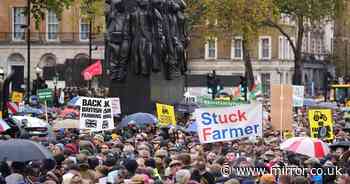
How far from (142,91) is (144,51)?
4.89 feet

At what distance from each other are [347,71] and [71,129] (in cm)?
7519

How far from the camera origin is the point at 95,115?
25.2 m

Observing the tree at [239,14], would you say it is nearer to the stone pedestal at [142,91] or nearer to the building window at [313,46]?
the stone pedestal at [142,91]

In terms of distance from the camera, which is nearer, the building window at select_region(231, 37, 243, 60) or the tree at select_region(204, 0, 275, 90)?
the tree at select_region(204, 0, 275, 90)

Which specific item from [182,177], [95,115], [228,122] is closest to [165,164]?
[228,122]

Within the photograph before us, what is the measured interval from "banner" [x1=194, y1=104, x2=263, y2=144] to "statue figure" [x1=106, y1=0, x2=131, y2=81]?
13610 millimetres

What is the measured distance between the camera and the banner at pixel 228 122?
2033cm

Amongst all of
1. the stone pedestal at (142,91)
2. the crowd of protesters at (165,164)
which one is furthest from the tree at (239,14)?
the crowd of protesters at (165,164)

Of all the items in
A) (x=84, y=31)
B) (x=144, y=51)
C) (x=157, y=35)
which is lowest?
(x=144, y=51)

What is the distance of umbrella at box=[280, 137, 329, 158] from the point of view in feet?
62.1

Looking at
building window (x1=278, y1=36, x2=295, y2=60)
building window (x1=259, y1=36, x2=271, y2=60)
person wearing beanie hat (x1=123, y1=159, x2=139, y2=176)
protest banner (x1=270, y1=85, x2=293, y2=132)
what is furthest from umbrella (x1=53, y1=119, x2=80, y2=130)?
building window (x1=278, y1=36, x2=295, y2=60)

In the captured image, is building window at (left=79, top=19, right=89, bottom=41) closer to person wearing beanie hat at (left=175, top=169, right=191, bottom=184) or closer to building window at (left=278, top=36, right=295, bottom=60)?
building window at (left=278, top=36, right=295, bottom=60)

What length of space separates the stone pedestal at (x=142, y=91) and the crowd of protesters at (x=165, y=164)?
13248mm

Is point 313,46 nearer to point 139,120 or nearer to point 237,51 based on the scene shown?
point 237,51
